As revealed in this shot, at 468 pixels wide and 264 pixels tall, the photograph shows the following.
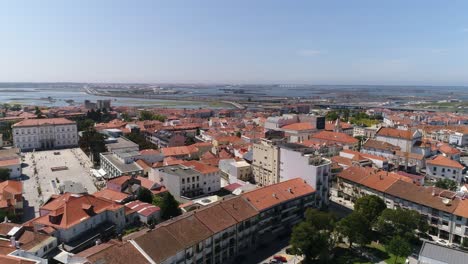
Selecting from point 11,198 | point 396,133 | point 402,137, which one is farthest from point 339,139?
point 11,198

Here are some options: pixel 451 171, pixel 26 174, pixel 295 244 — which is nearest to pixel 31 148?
pixel 26 174

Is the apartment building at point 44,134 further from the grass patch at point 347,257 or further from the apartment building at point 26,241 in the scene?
the grass patch at point 347,257

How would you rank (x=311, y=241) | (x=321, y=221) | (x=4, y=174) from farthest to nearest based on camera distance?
1. (x=4, y=174)
2. (x=321, y=221)
3. (x=311, y=241)

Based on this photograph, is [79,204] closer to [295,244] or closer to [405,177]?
[295,244]

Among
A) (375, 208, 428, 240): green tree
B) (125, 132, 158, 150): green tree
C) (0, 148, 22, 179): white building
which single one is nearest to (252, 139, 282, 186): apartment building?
(375, 208, 428, 240): green tree

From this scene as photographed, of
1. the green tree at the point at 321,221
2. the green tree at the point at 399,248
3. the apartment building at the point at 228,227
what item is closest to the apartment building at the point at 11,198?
the apartment building at the point at 228,227

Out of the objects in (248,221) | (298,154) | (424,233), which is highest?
(298,154)

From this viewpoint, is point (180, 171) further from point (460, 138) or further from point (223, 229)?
point (460, 138)
